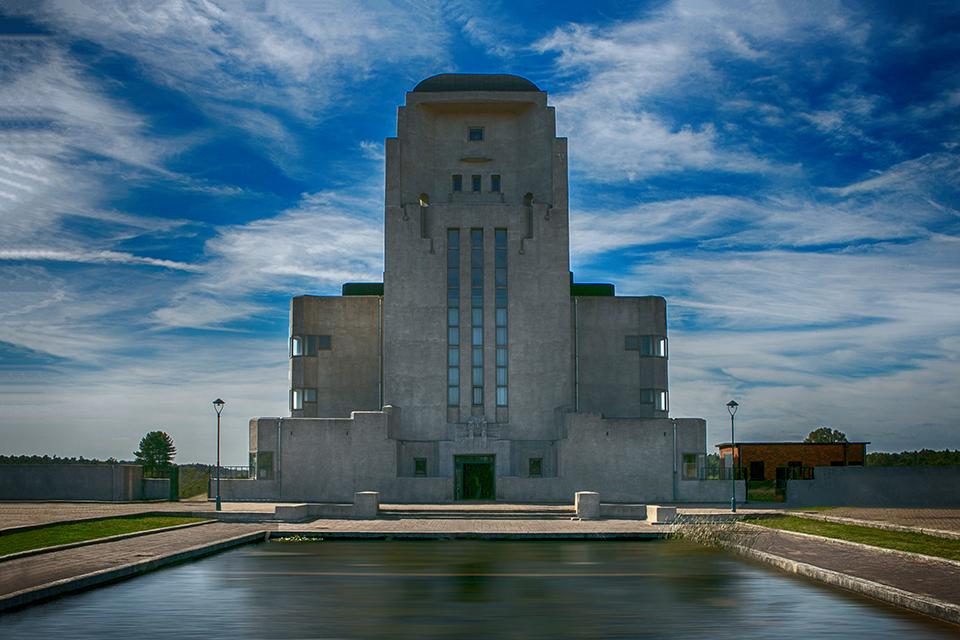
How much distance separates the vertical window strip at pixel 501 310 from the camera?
189 ft

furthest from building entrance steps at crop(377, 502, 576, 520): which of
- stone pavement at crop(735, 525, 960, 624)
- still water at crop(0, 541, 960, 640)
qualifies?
still water at crop(0, 541, 960, 640)

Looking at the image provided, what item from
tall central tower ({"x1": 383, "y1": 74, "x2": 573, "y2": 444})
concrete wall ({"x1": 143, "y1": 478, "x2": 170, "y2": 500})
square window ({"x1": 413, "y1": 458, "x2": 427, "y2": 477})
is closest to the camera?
concrete wall ({"x1": 143, "y1": 478, "x2": 170, "y2": 500})

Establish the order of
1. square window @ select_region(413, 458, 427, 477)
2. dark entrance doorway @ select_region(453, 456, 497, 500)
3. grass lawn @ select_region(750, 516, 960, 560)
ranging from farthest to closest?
1. square window @ select_region(413, 458, 427, 477)
2. dark entrance doorway @ select_region(453, 456, 497, 500)
3. grass lawn @ select_region(750, 516, 960, 560)

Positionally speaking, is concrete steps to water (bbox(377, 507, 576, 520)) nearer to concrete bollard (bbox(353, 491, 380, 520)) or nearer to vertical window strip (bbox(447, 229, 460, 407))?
concrete bollard (bbox(353, 491, 380, 520))

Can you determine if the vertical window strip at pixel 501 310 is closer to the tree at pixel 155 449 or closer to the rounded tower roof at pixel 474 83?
the rounded tower roof at pixel 474 83

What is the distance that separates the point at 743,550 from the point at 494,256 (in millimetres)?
33447

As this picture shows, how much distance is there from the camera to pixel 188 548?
2514 cm

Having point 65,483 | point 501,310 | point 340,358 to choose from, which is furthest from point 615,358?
point 65,483

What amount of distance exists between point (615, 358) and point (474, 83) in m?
18.7

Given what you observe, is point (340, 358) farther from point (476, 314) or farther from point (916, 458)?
point (916, 458)

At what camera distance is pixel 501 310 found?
58219mm

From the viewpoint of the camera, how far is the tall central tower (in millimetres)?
57281

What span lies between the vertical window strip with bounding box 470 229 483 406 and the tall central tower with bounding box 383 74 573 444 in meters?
0.06

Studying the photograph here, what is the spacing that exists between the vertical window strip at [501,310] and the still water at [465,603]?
31.3m
